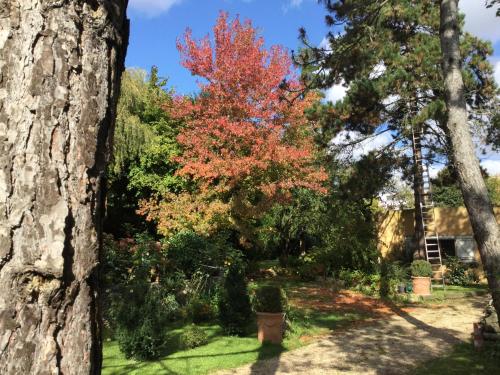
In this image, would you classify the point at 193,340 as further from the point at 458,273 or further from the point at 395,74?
the point at 458,273

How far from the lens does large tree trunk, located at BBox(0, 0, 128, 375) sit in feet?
4.38

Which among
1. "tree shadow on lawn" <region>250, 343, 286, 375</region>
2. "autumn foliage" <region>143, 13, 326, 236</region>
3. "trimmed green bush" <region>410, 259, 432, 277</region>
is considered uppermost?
"autumn foliage" <region>143, 13, 326, 236</region>

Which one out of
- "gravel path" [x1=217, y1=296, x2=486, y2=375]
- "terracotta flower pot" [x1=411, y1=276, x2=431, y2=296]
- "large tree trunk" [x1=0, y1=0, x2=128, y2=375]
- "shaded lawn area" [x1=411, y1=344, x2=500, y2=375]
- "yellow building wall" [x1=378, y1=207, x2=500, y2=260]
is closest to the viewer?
"large tree trunk" [x1=0, y1=0, x2=128, y2=375]

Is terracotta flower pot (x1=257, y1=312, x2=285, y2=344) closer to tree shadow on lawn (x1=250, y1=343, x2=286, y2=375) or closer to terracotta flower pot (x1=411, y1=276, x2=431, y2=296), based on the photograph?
tree shadow on lawn (x1=250, y1=343, x2=286, y2=375)

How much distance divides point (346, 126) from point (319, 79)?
4.24 m

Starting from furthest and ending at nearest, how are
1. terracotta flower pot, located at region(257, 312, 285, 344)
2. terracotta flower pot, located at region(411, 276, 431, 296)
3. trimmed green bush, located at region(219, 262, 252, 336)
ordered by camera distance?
terracotta flower pot, located at region(411, 276, 431, 296) → trimmed green bush, located at region(219, 262, 252, 336) → terracotta flower pot, located at region(257, 312, 285, 344)

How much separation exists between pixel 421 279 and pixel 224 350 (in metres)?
9.45

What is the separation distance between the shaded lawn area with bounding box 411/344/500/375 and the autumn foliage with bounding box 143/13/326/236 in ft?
26.9

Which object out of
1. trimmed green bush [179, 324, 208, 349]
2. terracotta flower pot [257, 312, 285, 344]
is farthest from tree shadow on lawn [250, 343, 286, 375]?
trimmed green bush [179, 324, 208, 349]

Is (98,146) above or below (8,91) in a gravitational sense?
below

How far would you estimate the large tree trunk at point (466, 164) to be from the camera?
6.87 meters

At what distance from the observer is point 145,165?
19.0 m

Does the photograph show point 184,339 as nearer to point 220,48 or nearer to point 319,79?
point 319,79

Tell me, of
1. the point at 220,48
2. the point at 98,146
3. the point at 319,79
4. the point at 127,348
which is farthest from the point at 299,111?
the point at 98,146
